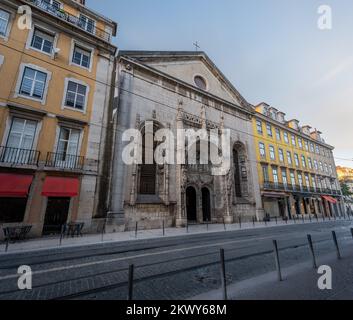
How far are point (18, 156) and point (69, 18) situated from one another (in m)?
12.3

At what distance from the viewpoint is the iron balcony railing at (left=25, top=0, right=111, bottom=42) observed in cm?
1398

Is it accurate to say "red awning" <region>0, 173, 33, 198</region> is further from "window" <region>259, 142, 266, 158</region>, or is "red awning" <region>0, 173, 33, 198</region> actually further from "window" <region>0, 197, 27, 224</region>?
"window" <region>259, 142, 266, 158</region>

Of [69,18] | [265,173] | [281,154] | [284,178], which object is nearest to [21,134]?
[69,18]

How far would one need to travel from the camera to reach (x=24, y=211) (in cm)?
1098

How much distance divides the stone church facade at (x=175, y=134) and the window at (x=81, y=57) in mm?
2639

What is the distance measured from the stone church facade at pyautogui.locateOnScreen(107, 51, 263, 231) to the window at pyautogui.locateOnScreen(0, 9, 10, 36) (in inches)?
306

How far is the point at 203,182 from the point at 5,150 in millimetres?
16858

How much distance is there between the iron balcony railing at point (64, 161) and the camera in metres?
12.2

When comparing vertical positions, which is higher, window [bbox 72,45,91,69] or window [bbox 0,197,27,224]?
window [bbox 72,45,91,69]

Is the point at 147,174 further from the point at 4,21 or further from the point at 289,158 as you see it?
the point at 289,158

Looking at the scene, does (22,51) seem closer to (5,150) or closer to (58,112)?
(58,112)

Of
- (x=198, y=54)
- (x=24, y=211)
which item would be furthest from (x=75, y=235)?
(x=198, y=54)

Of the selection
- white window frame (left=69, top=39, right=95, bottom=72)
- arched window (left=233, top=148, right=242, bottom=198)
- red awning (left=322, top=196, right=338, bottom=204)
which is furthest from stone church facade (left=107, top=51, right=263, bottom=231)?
red awning (left=322, top=196, right=338, bottom=204)

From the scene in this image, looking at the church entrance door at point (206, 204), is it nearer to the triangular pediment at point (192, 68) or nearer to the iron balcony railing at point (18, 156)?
the triangular pediment at point (192, 68)
